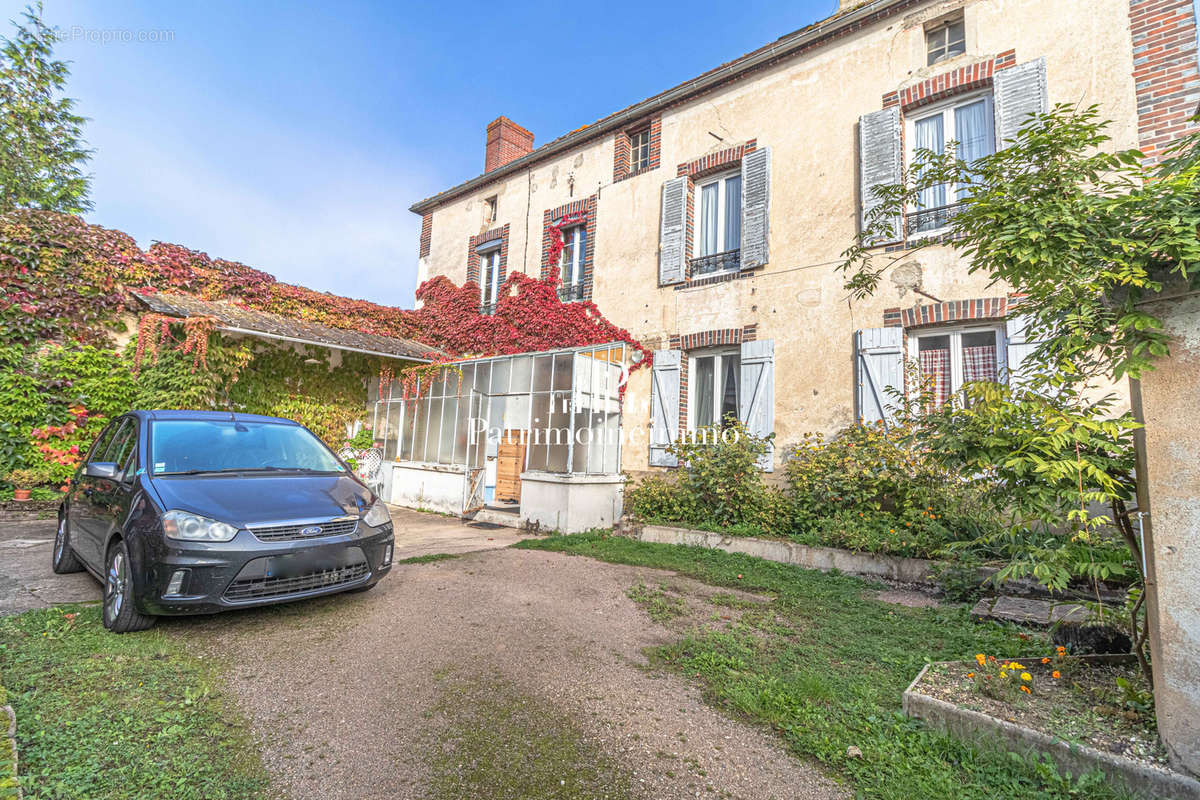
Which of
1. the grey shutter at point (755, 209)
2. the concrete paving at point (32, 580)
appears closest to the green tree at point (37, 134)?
the concrete paving at point (32, 580)

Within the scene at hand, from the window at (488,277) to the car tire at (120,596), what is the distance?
9128 millimetres

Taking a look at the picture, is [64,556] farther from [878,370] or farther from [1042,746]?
[878,370]

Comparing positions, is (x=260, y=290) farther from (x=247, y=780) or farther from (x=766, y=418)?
(x=247, y=780)

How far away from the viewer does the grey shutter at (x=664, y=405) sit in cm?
889

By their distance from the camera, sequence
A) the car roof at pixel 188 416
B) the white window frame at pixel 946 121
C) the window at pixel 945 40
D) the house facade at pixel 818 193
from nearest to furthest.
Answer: the car roof at pixel 188 416 → the house facade at pixel 818 193 → the white window frame at pixel 946 121 → the window at pixel 945 40

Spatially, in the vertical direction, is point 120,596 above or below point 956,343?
below

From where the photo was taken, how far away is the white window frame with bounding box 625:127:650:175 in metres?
10.2

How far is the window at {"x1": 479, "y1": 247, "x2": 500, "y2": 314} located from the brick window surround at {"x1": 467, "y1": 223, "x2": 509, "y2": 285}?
14cm

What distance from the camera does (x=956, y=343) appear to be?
22.6 ft

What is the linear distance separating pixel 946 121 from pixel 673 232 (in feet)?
13.3

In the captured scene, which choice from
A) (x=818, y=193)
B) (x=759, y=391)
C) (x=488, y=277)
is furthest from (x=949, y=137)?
(x=488, y=277)

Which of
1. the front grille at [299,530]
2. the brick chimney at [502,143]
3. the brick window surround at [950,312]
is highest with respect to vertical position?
the brick chimney at [502,143]

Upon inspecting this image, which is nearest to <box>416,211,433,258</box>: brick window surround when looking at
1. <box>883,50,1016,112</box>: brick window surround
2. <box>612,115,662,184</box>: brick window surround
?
<box>612,115,662,184</box>: brick window surround

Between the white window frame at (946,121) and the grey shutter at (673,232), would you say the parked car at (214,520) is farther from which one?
the white window frame at (946,121)
